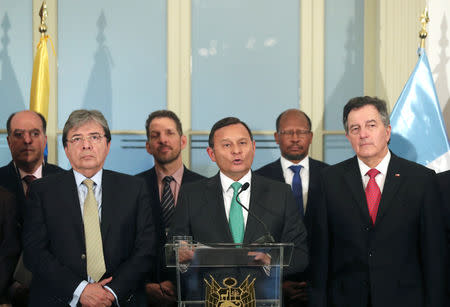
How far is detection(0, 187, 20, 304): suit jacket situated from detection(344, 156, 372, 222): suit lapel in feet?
5.32

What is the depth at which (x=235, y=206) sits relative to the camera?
2.88 meters

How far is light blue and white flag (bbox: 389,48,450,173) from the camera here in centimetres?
407

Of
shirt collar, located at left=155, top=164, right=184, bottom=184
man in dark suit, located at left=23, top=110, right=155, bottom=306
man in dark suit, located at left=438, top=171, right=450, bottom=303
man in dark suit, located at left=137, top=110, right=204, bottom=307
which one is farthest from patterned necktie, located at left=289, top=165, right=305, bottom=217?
man in dark suit, located at left=23, top=110, right=155, bottom=306

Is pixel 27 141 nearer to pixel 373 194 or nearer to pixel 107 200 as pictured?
pixel 107 200

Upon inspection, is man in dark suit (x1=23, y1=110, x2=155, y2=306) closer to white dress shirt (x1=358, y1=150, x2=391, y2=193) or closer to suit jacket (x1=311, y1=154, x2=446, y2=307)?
suit jacket (x1=311, y1=154, x2=446, y2=307)

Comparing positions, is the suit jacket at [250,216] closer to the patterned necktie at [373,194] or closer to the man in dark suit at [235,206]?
the man in dark suit at [235,206]

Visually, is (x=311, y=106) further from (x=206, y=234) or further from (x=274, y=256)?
(x=274, y=256)

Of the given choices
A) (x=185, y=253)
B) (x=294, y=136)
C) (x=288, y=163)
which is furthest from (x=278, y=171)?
(x=185, y=253)

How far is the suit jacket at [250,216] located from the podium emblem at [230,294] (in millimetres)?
514

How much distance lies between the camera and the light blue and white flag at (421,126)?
13.3ft

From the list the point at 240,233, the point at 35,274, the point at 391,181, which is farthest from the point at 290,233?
the point at 35,274

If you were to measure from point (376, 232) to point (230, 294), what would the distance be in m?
0.85

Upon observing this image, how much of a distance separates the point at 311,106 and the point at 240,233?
264 centimetres

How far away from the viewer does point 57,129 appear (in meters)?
5.22
